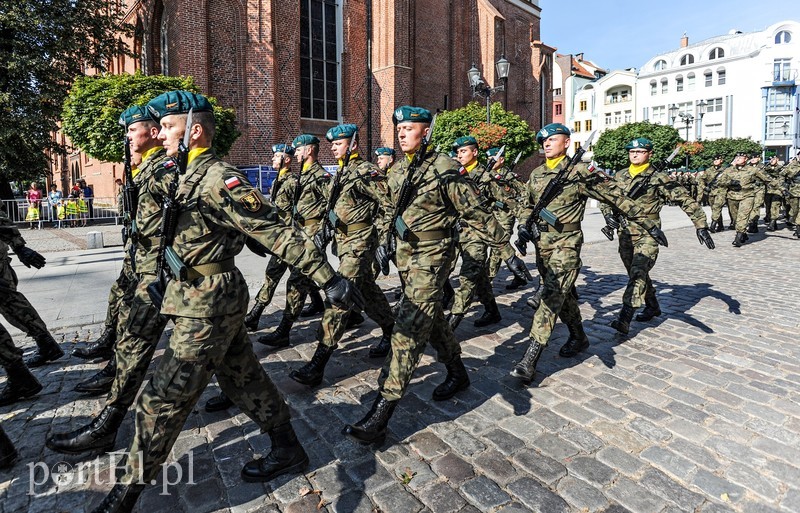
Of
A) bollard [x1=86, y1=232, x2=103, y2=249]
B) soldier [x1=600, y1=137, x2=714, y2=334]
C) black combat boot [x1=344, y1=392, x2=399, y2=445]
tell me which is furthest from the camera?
bollard [x1=86, y1=232, x2=103, y2=249]

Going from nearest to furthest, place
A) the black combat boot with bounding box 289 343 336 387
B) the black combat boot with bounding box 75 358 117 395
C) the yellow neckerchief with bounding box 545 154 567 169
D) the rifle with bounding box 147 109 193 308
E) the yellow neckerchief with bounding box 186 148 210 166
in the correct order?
the rifle with bounding box 147 109 193 308, the yellow neckerchief with bounding box 186 148 210 166, the black combat boot with bounding box 75 358 117 395, the black combat boot with bounding box 289 343 336 387, the yellow neckerchief with bounding box 545 154 567 169

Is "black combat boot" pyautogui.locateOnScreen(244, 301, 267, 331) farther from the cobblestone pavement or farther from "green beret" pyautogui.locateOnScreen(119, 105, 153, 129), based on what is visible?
"green beret" pyautogui.locateOnScreen(119, 105, 153, 129)

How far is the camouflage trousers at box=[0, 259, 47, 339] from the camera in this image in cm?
431

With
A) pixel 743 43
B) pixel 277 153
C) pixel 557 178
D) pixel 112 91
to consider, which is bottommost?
pixel 557 178

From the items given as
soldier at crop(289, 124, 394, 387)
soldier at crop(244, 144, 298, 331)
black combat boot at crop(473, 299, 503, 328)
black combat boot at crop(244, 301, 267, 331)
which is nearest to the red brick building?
soldier at crop(244, 144, 298, 331)

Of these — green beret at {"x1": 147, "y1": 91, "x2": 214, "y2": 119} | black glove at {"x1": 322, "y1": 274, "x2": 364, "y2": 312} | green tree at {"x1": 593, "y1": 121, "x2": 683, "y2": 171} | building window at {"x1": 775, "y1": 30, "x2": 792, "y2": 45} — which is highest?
building window at {"x1": 775, "y1": 30, "x2": 792, "y2": 45}

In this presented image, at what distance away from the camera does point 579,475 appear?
Answer: 2828 millimetres

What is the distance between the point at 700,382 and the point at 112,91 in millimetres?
17110

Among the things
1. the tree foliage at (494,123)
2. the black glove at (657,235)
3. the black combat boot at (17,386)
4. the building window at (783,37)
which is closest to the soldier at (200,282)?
the black combat boot at (17,386)

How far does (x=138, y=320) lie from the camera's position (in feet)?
10.4

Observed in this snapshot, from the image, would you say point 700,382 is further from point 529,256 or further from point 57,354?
point 529,256

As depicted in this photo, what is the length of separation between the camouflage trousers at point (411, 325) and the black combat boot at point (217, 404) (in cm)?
130

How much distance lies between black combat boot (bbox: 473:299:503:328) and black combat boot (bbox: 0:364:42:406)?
4.41 meters

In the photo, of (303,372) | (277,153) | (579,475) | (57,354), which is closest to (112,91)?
(277,153)
